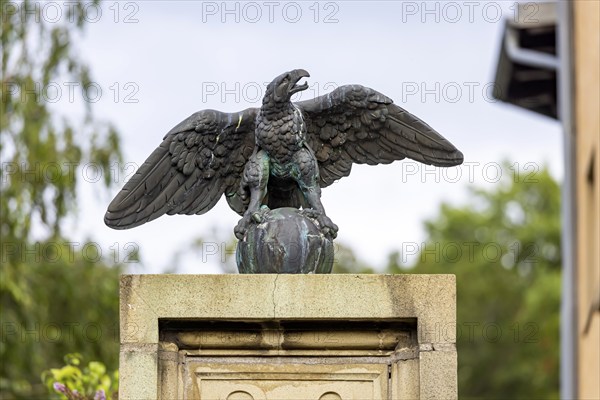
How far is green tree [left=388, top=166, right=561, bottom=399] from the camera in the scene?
47.8 meters

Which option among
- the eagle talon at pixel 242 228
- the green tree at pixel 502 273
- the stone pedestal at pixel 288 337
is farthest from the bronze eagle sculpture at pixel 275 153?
the green tree at pixel 502 273

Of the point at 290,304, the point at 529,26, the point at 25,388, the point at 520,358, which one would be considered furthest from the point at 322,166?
the point at 520,358

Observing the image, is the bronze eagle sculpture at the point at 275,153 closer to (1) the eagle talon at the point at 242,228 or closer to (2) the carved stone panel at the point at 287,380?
(1) the eagle talon at the point at 242,228

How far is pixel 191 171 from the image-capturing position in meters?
9.17

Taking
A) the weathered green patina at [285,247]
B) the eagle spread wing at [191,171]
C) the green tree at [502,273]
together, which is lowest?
the green tree at [502,273]

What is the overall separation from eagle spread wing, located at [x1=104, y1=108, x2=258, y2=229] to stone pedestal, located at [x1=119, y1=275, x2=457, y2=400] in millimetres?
608

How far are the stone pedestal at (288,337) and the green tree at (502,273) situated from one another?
37.4 meters

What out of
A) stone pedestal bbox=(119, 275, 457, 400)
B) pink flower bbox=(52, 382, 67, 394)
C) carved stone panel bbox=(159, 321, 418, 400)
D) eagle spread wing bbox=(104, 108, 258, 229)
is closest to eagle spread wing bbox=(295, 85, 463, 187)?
eagle spread wing bbox=(104, 108, 258, 229)

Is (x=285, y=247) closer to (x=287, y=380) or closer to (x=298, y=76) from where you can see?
(x=287, y=380)

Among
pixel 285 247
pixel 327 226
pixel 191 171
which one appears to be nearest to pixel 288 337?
pixel 285 247

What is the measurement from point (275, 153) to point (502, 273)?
4360cm

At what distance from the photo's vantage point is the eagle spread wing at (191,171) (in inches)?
356

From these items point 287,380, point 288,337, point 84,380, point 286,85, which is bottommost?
point 84,380

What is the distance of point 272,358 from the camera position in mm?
8625
